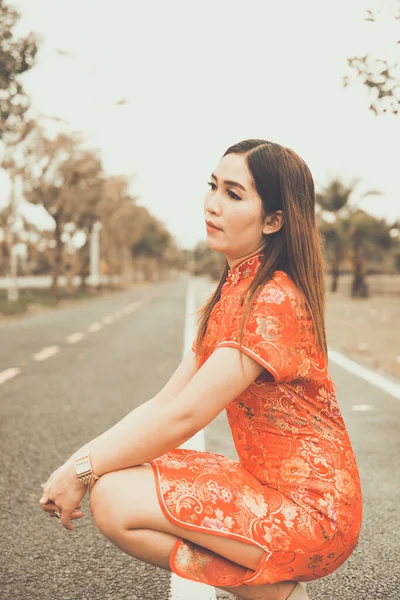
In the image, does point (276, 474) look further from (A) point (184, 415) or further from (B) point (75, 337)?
(B) point (75, 337)

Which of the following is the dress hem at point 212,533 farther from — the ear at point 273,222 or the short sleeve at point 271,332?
the ear at point 273,222

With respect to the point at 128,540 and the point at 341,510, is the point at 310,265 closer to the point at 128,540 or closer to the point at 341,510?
the point at 341,510

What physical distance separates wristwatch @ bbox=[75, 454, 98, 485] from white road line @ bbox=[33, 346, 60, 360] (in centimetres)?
999

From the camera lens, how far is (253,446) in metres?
2.42

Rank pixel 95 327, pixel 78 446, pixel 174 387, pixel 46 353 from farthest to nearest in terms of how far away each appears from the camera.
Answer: pixel 95 327 < pixel 46 353 < pixel 78 446 < pixel 174 387

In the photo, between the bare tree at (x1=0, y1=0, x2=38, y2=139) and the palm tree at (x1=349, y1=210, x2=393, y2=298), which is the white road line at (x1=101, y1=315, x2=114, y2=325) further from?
the palm tree at (x1=349, y1=210, x2=393, y2=298)

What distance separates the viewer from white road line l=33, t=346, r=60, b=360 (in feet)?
40.3

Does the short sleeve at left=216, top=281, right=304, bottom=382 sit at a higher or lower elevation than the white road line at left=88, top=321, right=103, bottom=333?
higher

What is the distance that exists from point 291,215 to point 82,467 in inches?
37.5

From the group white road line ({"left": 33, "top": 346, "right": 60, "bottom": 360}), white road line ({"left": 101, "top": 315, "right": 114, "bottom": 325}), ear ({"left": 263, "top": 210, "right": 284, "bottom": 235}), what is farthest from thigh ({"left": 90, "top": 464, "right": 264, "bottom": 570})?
white road line ({"left": 101, "top": 315, "right": 114, "bottom": 325})

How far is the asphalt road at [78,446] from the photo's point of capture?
10.8ft

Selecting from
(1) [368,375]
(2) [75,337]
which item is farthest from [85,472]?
(2) [75,337]

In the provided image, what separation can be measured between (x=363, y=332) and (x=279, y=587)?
1560 cm

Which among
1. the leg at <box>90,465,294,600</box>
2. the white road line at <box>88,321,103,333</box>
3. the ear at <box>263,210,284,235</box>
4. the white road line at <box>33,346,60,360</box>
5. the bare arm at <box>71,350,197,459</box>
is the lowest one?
the white road line at <box>88,321,103,333</box>
